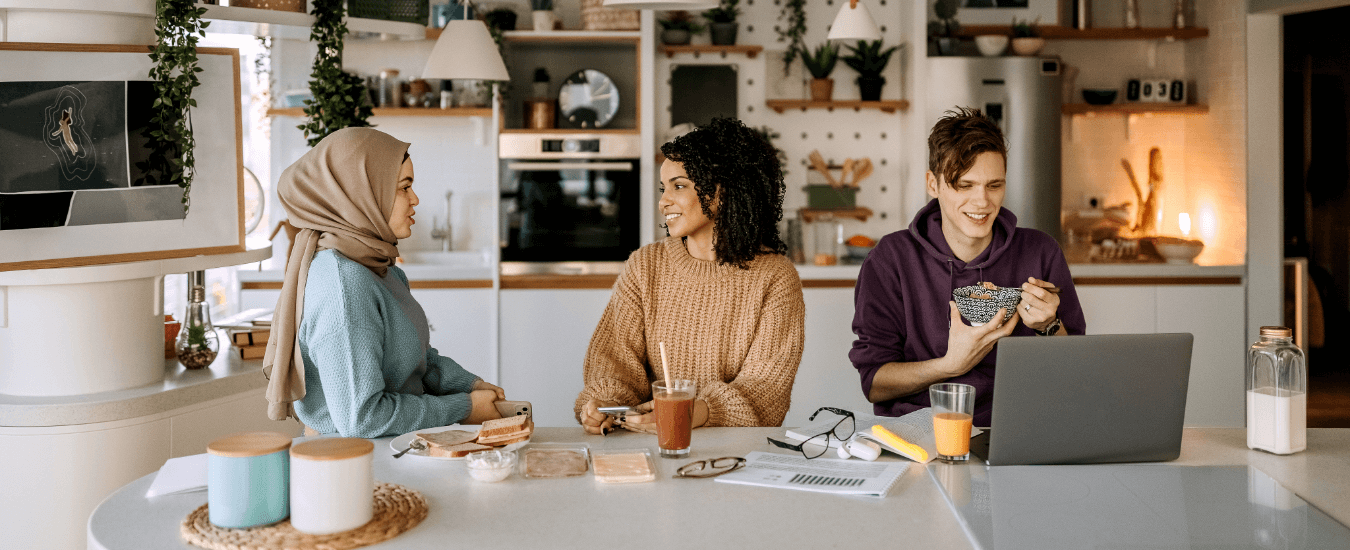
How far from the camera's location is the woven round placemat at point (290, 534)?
1271mm

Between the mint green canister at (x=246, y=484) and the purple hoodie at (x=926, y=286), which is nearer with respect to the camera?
the mint green canister at (x=246, y=484)

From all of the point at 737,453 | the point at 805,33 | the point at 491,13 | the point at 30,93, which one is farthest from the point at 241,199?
the point at 805,33

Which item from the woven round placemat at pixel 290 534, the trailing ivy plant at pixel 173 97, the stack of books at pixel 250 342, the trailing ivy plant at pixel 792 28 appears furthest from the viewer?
the trailing ivy plant at pixel 792 28

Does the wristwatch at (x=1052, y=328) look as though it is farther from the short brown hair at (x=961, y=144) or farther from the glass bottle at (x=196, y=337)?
the glass bottle at (x=196, y=337)

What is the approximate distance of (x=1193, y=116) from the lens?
Answer: 4883 mm

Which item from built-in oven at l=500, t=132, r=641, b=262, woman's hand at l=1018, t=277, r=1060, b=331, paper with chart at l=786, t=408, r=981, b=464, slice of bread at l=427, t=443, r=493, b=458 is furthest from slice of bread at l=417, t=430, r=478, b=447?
built-in oven at l=500, t=132, r=641, b=262

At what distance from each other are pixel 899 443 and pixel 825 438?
0.15 metres

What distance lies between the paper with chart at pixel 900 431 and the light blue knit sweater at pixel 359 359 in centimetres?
68

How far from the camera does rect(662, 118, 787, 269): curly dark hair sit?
228 centimetres

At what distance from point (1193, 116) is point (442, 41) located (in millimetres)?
3423

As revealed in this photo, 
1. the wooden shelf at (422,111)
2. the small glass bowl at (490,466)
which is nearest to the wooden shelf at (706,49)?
the wooden shelf at (422,111)

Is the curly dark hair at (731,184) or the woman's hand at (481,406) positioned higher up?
the curly dark hair at (731,184)

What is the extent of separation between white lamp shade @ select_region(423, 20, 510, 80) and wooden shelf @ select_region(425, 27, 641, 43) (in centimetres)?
90

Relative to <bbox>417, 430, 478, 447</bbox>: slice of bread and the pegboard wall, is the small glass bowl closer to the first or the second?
<bbox>417, 430, 478, 447</bbox>: slice of bread
